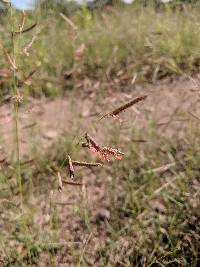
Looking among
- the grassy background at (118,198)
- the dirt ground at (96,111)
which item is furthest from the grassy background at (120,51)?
the dirt ground at (96,111)

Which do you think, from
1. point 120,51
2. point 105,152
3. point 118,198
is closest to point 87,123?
point 118,198

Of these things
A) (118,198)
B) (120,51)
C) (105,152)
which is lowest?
(118,198)

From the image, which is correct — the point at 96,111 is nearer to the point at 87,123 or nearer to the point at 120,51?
the point at 87,123

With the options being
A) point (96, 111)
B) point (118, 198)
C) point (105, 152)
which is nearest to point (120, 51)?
point (96, 111)

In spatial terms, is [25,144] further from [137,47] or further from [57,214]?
[137,47]

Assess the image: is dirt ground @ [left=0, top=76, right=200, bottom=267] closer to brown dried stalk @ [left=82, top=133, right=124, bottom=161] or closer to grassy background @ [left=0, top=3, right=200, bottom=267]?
grassy background @ [left=0, top=3, right=200, bottom=267]

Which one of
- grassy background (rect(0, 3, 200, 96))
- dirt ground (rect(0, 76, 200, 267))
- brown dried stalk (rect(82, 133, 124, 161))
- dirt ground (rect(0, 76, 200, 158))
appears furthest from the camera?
grassy background (rect(0, 3, 200, 96))

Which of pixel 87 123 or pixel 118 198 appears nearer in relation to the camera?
pixel 118 198

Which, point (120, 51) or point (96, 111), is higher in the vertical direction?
point (120, 51)

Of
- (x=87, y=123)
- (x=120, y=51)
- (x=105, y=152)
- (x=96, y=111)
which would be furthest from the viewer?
(x=120, y=51)

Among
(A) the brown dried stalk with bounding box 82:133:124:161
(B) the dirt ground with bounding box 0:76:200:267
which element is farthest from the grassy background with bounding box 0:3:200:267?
(A) the brown dried stalk with bounding box 82:133:124:161

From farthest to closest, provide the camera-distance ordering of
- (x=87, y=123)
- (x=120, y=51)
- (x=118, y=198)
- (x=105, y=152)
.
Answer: (x=120, y=51) → (x=87, y=123) → (x=118, y=198) → (x=105, y=152)
